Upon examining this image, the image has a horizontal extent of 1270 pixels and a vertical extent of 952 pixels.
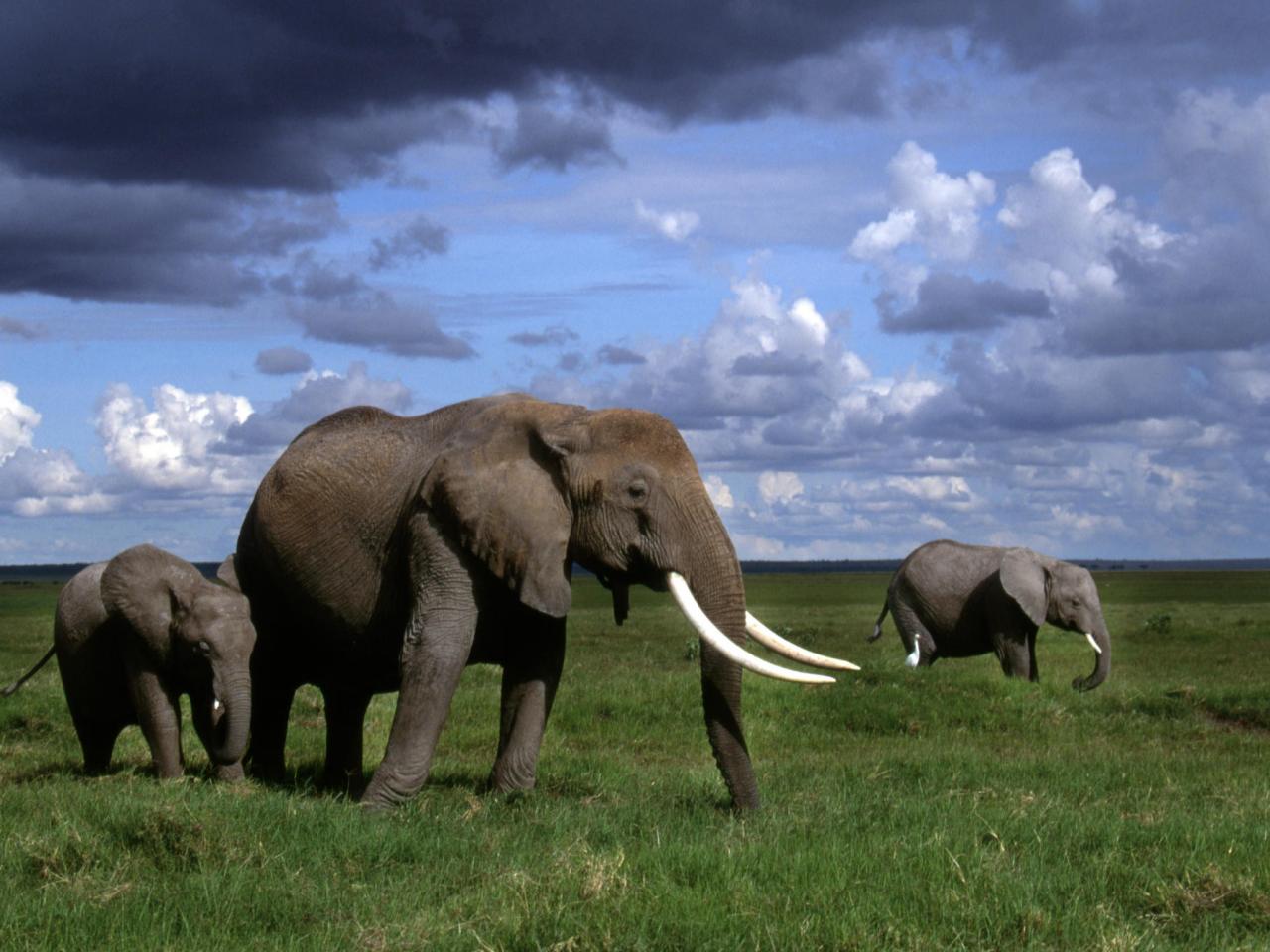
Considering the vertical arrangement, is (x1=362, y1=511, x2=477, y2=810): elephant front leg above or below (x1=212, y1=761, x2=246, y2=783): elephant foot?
above

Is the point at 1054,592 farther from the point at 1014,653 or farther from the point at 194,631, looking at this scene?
the point at 194,631

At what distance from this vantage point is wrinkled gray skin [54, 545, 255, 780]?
11.4 m

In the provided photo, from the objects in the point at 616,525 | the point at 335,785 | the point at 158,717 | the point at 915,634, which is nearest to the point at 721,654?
the point at 616,525

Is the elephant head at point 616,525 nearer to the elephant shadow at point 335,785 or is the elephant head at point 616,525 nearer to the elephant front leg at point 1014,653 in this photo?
the elephant shadow at point 335,785

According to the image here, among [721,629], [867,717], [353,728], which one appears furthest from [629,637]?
[721,629]

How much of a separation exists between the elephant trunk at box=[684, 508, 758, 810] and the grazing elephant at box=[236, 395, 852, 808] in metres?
0.01

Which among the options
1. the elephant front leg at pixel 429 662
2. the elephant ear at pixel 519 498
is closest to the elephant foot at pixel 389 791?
the elephant front leg at pixel 429 662

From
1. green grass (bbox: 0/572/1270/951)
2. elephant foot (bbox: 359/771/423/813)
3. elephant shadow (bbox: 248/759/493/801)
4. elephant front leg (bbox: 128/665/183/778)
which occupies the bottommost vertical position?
elephant shadow (bbox: 248/759/493/801)

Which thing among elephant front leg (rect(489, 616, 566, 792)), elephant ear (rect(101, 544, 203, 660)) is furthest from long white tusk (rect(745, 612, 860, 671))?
elephant ear (rect(101, 544, 203, 660))

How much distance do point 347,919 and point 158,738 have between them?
532 cm

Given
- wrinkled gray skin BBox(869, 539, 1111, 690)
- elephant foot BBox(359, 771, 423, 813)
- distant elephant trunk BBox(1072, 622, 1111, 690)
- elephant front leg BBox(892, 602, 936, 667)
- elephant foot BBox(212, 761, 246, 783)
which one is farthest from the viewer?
elephant front leg BBox(892, 602, 936, 667)

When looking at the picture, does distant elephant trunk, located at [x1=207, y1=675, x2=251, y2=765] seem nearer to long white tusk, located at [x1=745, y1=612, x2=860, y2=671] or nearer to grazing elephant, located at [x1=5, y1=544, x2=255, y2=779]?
grazing elephant, located at [x1=5, y1=544, x2=255, y2=779]

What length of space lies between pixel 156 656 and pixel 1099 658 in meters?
14.7

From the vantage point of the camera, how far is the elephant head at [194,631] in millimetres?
11273
